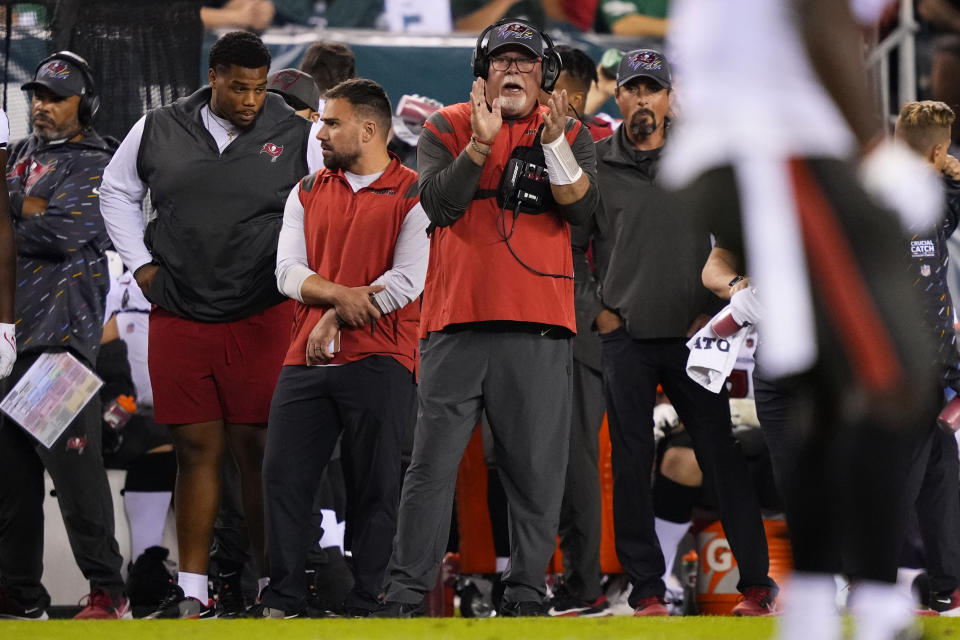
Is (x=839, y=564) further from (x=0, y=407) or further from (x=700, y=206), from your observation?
(x=0, y=407)

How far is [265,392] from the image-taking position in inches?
197

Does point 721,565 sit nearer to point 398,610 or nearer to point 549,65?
point 398,610

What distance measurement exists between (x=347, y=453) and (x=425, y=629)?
51.2 inches

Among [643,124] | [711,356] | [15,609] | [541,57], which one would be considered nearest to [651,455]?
[711,356]

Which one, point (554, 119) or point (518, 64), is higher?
point (518, 64)

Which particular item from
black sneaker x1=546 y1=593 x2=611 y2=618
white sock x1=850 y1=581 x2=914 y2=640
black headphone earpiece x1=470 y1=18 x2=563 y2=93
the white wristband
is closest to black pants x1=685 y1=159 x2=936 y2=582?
white sock x1=850 y1=581 x2=914 y2=640

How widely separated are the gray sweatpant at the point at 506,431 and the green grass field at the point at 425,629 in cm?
67

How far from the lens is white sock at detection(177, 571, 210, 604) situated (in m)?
4.80

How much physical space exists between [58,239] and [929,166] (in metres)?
3.31

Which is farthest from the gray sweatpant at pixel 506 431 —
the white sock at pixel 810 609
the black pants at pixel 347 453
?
the white sock at pixel 810 609

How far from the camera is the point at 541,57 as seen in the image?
4590mm

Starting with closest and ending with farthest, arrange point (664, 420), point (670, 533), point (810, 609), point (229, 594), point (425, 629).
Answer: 1. point (810, 609)
2. point (425, 629)
3. point (229, 594)
4. point (670, 533)
5. point (664, 420)

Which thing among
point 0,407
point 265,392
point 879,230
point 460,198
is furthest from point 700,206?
point 0,407

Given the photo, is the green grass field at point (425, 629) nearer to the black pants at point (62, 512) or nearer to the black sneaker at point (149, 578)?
the black pants at point (62, 512)
